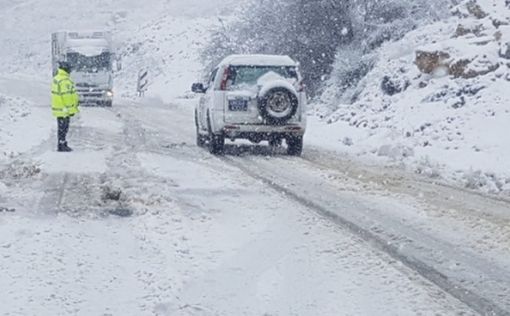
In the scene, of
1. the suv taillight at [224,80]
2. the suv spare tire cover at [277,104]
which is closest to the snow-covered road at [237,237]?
the suv spare tire cover at [277,104]

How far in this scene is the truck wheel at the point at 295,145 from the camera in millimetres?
15609

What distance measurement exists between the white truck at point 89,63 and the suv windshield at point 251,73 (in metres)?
19.0

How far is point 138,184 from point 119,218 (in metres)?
2.23

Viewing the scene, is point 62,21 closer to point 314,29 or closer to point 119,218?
point 314,29

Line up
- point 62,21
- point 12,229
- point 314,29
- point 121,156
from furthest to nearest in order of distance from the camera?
point 62,21 < point 314,29 < point 121,156 < point 12,229

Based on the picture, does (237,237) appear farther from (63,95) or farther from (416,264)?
(63,95)

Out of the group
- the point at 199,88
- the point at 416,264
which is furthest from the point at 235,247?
the point at 199,88

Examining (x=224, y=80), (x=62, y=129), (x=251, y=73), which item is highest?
(x=251, y=73)

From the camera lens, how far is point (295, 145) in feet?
51.3

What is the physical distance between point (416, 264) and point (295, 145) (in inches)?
353

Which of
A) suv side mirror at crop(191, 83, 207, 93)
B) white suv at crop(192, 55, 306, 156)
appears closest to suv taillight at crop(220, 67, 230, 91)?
white suv at crop(192, 55, 306, 156)

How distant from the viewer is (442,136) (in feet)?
54.3

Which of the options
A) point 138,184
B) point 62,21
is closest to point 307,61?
point 138,184

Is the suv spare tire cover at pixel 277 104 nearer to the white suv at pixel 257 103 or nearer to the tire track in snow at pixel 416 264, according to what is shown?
the white suv at pixel 257 103
